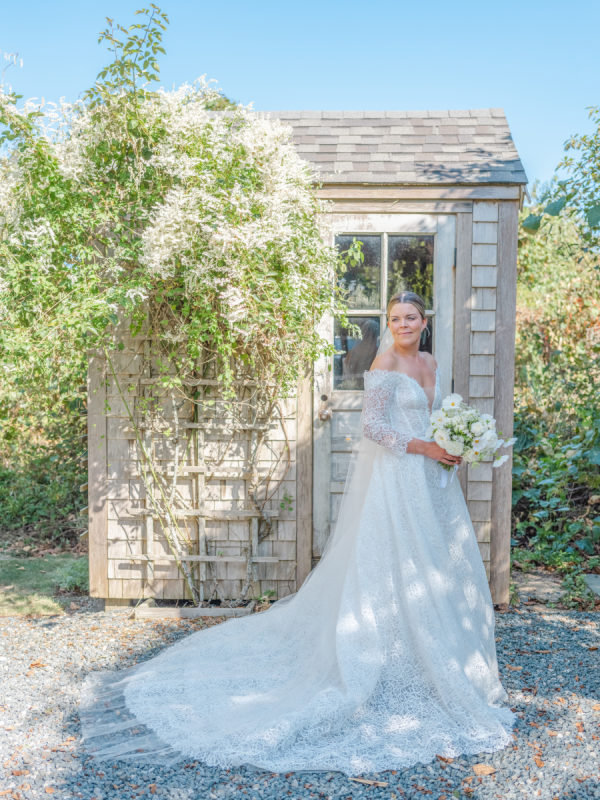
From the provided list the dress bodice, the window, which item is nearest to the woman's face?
the dress bodice

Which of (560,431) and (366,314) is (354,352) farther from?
(560,431)

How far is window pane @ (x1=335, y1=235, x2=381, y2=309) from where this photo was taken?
13.6ft

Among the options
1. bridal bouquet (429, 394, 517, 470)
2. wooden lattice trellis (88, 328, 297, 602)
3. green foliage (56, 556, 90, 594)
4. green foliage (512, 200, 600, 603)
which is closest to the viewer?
bridal bouquet (429, 394, 517, 470)

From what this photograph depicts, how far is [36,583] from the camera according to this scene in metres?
4.96

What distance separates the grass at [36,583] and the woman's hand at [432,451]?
2.76m

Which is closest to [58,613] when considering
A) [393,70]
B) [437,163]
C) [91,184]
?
[91,184]

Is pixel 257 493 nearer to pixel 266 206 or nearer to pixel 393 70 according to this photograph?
pixel 266 206

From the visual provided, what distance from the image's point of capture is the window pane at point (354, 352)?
4.16 metres

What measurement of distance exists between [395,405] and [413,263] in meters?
1.38

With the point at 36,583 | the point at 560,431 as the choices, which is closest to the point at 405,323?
the point at 36,583

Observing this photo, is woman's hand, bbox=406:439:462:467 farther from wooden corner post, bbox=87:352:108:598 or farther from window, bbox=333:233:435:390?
wooden corner post, bbox=87:352:108:598

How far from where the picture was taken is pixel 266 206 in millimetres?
3605

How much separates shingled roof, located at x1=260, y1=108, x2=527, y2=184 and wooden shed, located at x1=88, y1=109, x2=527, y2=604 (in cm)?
1

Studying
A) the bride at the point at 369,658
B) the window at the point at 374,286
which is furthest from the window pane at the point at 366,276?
the bride at the point at 369,658
